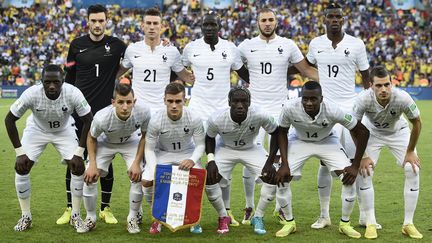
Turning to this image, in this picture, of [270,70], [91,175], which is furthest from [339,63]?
[91,175]

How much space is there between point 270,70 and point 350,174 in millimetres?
1847

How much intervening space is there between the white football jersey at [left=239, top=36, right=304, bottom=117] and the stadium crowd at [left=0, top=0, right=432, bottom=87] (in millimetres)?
27193

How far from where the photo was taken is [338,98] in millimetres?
8516

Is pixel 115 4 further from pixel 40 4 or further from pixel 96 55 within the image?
pixel 96 55

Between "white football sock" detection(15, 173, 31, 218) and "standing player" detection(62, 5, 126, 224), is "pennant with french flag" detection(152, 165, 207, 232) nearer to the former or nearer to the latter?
"standing player" detection(62, 5, 126, 224)

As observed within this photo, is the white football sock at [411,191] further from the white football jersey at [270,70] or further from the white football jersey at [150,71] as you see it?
the white football jersey at [150,71]

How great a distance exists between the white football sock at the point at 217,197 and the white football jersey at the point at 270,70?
1.42 m

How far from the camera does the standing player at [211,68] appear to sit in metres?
8.68

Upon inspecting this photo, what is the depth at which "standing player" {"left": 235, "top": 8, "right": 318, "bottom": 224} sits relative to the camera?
8648 millimetres

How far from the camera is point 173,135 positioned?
7.85 m

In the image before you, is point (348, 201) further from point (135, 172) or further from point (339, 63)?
point (135, 172)

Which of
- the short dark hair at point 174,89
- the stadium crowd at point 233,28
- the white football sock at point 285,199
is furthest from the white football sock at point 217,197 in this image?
the stadium crowd at point 233,28

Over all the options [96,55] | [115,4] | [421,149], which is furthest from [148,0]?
[96,55]

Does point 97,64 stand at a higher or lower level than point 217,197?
higher
